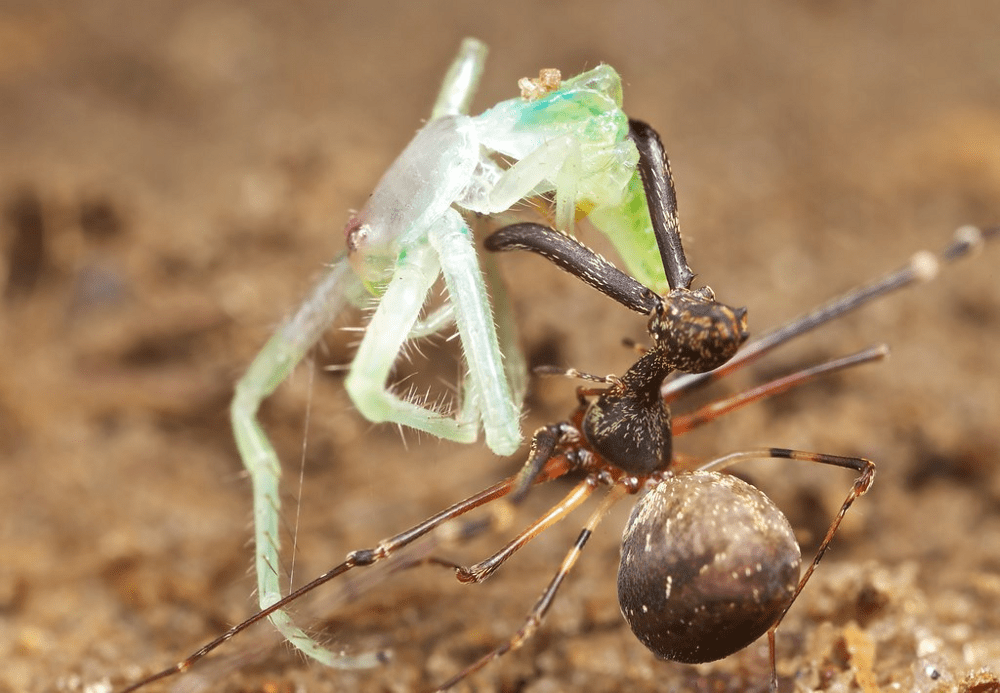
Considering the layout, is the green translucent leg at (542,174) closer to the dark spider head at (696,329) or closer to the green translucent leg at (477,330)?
the green translucent leg at (477,330)

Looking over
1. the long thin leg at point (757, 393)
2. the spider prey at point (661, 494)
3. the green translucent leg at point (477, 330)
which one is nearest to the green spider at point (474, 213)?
the green translucent leg at point (477, 330)

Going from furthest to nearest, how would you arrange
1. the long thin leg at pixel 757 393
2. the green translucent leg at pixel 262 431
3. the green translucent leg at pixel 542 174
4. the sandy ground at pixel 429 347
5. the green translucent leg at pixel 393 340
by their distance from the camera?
1. the sandy ground at pixel 429 347
2. the long thin leg at pixel 757 393
3. the green translucent leg at pixel 262 431
4. the green translucent leg at pixel 393 340
5. the green translucent leg at pixel 542 174

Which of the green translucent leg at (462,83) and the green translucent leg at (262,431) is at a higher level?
the green translucent leg at (462,83)

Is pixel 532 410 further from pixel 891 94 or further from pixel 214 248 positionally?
pixel 891 94

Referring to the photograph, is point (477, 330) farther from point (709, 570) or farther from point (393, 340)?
point (709, 570)

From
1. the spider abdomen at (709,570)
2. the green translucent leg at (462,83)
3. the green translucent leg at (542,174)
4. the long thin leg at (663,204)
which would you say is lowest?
the spider abdomen at (709,570)
